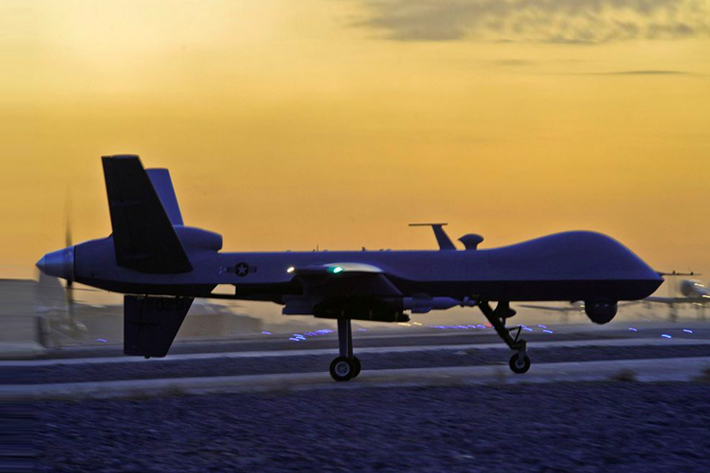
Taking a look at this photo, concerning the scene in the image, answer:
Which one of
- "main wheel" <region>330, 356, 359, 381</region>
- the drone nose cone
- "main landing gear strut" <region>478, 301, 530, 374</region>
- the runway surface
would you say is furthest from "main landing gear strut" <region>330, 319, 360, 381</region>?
the drone nose cone

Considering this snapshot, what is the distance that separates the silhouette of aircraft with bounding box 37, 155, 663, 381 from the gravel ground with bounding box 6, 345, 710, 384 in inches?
119

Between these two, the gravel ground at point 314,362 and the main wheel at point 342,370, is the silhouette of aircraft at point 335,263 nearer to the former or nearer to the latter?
the main wheel at point 342,370

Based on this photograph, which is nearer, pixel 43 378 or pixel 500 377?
pixel 500 377

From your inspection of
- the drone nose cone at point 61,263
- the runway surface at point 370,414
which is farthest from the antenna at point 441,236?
the drone nose cone at point 61,263

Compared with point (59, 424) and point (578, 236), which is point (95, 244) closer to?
point (59, 424)

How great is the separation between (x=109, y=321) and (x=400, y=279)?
41.3 meters

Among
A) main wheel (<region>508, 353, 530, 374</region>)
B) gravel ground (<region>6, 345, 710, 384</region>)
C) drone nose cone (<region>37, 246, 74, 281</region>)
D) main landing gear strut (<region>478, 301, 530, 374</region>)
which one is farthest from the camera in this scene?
gravel ground (<region>6, 345, 710, 384</region>)

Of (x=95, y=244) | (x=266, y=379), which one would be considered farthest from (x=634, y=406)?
(x=95, y=244)

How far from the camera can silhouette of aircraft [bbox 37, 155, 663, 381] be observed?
22469mm

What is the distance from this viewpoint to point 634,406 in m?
17.5

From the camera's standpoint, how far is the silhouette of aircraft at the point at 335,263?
885 inches

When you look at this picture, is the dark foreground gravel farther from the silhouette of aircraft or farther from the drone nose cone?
the drone nose cone

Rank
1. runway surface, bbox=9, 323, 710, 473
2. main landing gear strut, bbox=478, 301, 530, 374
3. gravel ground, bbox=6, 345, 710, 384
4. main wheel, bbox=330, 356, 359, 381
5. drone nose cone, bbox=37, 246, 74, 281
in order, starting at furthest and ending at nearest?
gravel ground, bbox=6, 345, 710, 384, main landing gear strut, bbox=478, 301, 530, 374, drone nose cone, bbox=37, 246, 74, 281, main wheel, bbox=330, 356, 359, 381, runway surface, bbox=9, 323, 710, 473

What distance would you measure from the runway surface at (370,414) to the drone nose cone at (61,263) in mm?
2769
